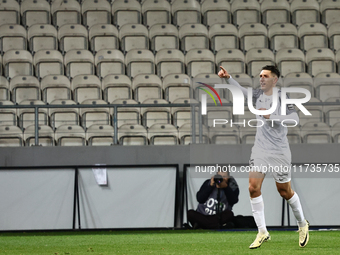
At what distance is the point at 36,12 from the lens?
45.4 feet

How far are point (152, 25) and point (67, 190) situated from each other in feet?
16.2

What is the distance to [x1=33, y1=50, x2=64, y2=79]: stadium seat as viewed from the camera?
12.5m

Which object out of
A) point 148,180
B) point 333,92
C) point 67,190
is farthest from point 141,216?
point 333,92

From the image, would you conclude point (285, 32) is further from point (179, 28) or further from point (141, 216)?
point (141, 216)

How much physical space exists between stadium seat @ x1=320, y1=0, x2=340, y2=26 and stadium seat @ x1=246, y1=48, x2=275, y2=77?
222 cm

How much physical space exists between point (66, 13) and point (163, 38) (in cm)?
250

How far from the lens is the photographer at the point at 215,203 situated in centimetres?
957

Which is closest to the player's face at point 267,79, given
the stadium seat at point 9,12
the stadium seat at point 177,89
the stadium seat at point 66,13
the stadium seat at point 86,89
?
the stadium seat at point 177,89

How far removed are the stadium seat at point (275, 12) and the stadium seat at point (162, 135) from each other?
461 centimetres

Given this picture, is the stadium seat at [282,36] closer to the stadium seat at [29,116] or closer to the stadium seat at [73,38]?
the stadium seat at [73,38]

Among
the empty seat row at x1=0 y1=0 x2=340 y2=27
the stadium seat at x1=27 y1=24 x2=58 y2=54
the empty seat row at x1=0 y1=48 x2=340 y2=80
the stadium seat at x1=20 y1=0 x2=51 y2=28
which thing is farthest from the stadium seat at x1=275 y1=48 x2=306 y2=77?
the stadium seat at x1=20 y1=0 x2=51 y2=28

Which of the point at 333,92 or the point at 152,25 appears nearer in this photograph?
the point at 333,92

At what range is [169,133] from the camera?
10.6 meters

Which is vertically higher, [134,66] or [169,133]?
[134,66]
